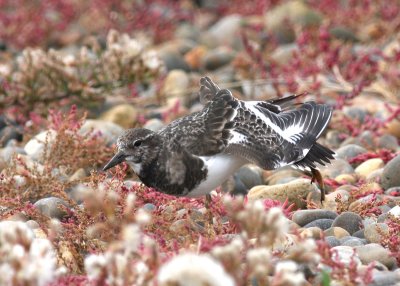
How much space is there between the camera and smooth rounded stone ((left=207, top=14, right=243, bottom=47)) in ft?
33.9

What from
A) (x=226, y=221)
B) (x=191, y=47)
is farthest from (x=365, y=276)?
(x=191, y=47)

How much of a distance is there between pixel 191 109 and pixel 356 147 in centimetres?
197

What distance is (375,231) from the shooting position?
15.2 feet

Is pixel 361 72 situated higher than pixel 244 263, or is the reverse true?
pixel 361 72

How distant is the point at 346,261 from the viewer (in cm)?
399

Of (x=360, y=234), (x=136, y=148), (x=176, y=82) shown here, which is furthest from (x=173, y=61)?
(x=360, y=234)

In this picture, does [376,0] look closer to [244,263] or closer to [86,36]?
[86,36]

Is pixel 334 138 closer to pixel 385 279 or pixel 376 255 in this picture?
pixel 376 255

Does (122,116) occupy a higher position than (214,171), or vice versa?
(122,116)

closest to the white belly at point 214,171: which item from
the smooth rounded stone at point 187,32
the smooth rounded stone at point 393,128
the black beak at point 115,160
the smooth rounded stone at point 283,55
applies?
the black beak at point 115,160

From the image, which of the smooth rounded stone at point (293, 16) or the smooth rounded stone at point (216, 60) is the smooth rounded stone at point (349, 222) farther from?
the smooth rounded stone at point (293, 16)

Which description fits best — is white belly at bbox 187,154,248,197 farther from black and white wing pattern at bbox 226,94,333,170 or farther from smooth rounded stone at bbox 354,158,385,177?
smooth rounded stone at bbox 354,158,385,177

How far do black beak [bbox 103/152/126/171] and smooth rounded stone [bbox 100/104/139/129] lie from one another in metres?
2.40

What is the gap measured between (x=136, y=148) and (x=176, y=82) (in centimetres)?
379
